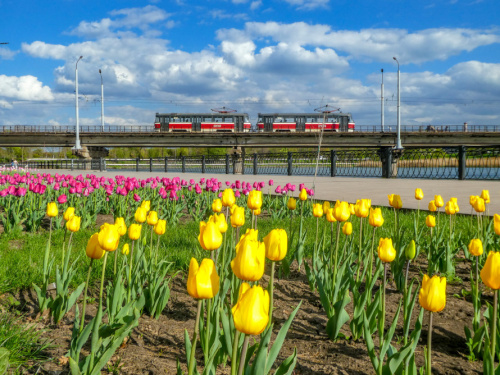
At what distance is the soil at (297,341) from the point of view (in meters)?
2.06

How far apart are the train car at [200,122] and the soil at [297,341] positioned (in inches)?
1941

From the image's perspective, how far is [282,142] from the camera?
168 feet

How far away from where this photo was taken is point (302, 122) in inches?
2016

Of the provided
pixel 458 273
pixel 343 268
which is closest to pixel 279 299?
pixel 343 268

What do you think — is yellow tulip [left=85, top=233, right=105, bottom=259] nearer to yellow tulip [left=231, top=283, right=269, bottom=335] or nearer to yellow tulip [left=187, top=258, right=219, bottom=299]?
yellow tulip [left=187, top=258, right=219, bottom=299]

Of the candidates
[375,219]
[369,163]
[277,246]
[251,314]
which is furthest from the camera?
[369,163]

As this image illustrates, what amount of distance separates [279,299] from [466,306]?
1272 millimetres

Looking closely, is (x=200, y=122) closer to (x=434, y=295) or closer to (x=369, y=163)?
(x=369, y=163)

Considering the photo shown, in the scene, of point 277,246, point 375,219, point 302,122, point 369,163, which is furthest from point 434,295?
point 302,122

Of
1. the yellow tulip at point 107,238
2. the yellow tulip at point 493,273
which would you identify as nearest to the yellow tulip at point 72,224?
the yellow tulip at point 107,238

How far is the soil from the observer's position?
206 cm

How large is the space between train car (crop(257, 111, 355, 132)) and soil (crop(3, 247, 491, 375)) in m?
48.1

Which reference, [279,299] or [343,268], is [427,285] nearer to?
[343,268]

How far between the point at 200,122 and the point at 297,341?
165ft
